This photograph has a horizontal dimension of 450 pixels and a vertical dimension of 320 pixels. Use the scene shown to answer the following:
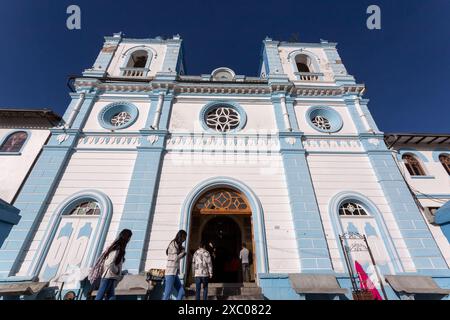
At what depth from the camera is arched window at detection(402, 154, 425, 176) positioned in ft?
31.7

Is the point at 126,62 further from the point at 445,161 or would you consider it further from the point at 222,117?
the point at 445,161

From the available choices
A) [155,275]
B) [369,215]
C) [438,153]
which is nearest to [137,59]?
[155,275]

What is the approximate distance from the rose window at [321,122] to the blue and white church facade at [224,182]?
0.18 feet

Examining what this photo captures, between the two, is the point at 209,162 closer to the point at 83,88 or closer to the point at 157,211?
the point at 157,211

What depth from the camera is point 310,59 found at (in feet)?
43.8

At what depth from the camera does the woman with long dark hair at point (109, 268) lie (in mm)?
3746

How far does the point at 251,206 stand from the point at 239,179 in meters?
1.25

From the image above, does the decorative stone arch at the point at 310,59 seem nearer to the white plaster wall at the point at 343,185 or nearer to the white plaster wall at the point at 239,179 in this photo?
the white plaster wall at the point at 343,185

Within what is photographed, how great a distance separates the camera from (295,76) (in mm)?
12109

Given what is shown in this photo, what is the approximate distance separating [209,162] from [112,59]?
32.7ft

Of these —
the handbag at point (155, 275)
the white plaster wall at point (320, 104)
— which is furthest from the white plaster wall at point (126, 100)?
the white plaster wall at point (320, 104)

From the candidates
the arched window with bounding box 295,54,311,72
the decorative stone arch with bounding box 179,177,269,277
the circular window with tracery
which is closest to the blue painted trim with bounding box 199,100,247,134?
the circular window with tracery

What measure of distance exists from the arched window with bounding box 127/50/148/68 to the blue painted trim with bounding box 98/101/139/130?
4006 millimetres
